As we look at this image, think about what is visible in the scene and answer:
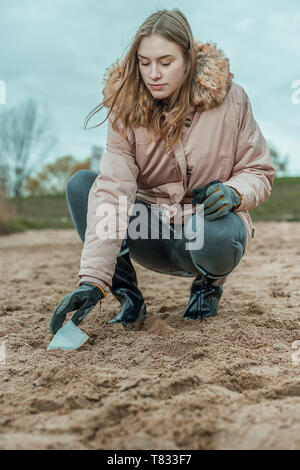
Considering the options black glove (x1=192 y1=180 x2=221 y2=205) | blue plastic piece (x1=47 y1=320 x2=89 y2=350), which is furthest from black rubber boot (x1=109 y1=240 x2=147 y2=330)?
black glove (x1=192 y1=180 x2=221 y2=205)

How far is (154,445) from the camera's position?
3.68 feet

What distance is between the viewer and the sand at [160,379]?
1.17 metres

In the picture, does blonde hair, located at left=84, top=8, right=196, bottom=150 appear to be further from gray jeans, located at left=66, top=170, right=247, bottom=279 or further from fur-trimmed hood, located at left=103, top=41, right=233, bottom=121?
gray jeans, located at left=66, top=170, right=247, bottom=279

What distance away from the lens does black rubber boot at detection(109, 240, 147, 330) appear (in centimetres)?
217

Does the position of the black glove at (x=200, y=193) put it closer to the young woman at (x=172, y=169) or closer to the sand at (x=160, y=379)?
the young woman at (x=172, y=169)

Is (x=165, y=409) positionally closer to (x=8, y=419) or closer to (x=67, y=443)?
(x=67, y=443)

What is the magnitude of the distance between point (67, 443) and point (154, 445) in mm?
212

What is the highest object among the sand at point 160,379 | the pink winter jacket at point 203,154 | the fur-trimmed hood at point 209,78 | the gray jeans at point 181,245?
the fur-trimmed hood at point 209,78

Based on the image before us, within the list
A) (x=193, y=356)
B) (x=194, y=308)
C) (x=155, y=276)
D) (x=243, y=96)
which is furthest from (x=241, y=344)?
(x=155, y=276)

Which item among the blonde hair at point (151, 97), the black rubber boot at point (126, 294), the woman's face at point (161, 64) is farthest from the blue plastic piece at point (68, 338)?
the woman's face at point (161, 64)

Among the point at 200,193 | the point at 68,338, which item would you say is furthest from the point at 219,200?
the point at 68,338

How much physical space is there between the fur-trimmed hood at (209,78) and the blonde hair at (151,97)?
0.03 metres

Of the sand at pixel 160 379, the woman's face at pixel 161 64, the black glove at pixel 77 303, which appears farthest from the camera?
the woman's face at pixel 161 64

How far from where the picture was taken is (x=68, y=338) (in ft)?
6.01
